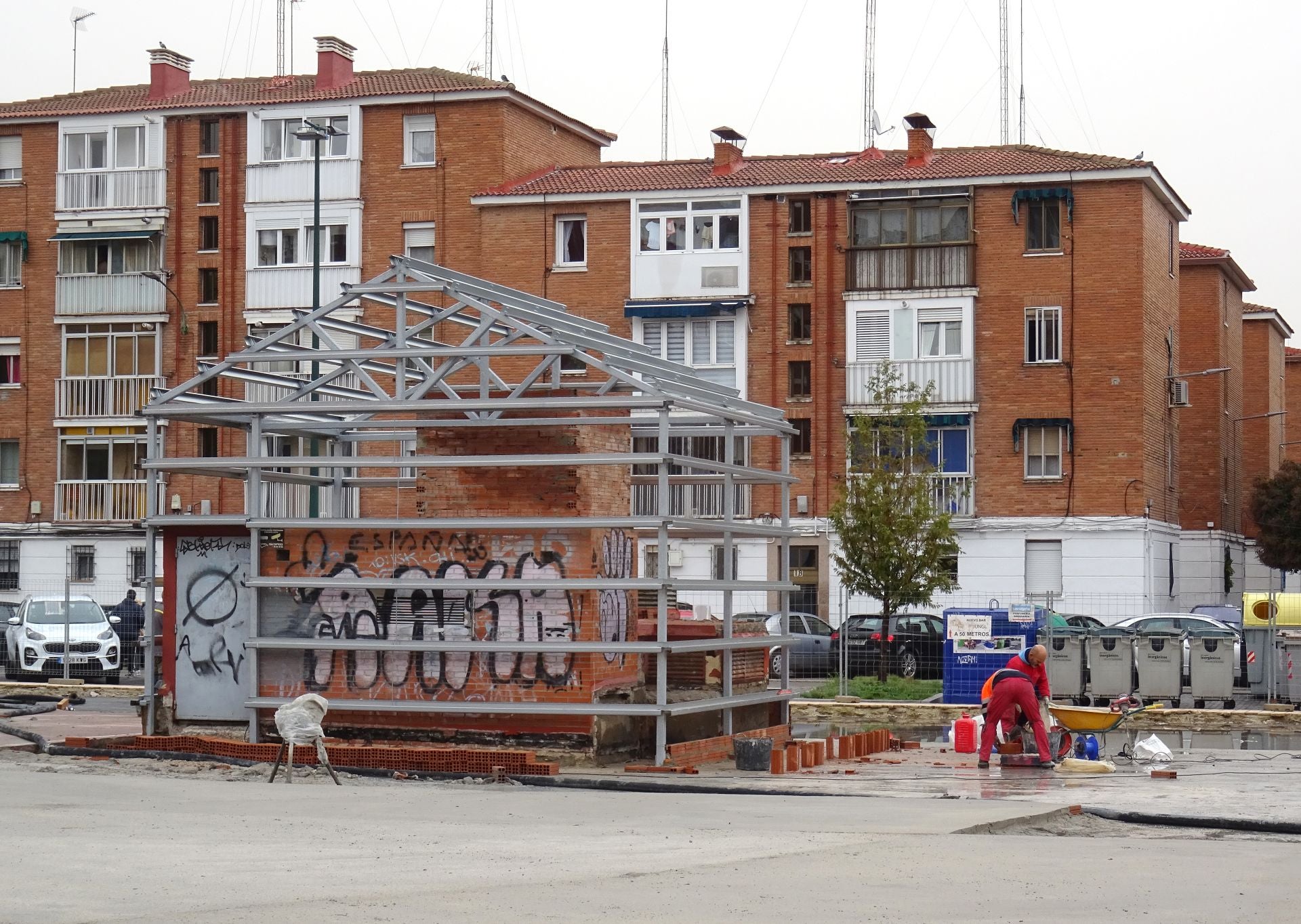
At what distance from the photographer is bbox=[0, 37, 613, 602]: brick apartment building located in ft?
173

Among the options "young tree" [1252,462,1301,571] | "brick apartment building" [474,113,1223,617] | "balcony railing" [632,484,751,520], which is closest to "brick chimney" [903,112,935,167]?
"brick apartment building" [474,113,1223,617]

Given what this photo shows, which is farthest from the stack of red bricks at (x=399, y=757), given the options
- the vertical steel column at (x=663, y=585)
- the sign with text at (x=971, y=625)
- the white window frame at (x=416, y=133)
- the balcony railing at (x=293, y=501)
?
the white window frame at (x=416, y=133)

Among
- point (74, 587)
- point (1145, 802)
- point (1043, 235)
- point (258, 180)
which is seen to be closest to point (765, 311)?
point (1043, 235)

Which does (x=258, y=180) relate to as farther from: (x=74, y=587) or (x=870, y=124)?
(x=870, y=124)

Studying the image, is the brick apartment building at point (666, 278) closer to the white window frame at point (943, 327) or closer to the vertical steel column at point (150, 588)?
the white window frame at point (943, 327)

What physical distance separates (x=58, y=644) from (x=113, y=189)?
23378 mm

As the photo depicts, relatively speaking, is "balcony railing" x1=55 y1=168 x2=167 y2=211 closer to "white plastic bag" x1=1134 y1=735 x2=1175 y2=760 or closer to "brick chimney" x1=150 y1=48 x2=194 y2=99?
"brick chimney" x1=150 y1=48 x2=194 y2=99

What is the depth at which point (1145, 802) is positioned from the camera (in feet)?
53.2

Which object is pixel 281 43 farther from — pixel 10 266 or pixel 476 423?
pixel 476 423

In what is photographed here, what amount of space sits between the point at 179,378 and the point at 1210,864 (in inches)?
1791

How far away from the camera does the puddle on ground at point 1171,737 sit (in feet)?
77.5

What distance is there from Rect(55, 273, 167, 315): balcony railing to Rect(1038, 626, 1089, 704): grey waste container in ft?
110

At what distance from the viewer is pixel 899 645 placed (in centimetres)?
3712

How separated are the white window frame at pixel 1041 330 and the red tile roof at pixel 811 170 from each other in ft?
11.5
